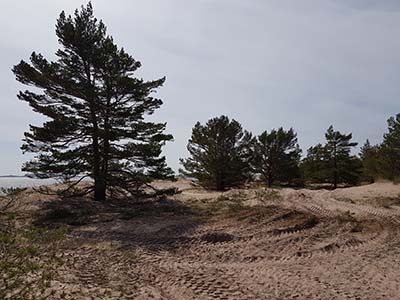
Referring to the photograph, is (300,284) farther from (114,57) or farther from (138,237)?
(114,57)

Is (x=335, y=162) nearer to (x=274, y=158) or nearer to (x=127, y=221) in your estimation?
(x=274, y=158)

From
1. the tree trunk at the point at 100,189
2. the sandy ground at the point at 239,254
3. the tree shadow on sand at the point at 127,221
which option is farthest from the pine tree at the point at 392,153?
the tree trunk at the point at 100,189

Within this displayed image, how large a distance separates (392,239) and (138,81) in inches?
469

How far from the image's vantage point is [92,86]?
16719mm

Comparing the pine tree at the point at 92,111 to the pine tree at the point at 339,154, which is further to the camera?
the pine tree at the point at 339,154

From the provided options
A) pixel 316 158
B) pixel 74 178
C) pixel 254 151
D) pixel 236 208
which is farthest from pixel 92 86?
pixel 316 158

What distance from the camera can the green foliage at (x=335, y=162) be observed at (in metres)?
33.4

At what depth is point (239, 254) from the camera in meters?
9.10

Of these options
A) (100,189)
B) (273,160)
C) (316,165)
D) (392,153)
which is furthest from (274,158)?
(100,189)

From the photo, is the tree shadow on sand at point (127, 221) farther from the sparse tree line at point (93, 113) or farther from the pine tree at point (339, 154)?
the pine tree at point (339, 154)

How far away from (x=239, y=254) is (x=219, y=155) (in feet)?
59.8

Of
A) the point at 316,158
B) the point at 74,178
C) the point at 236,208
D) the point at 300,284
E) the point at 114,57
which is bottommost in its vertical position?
the point at 300,284

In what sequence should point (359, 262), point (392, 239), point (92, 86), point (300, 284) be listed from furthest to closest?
point (92, 86)
point (392, 239)
point (359, 262)
point (300, 284)

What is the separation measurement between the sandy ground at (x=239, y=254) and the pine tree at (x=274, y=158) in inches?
580
